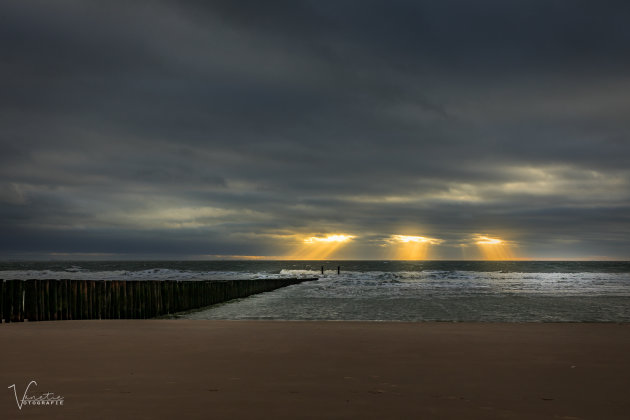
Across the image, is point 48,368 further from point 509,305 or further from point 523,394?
point 509,305

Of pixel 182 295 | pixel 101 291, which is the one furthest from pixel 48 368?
pixel 182 295

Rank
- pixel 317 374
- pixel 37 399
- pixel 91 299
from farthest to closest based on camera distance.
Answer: pixel 91 299, pixel 317 374, pixel 37 399

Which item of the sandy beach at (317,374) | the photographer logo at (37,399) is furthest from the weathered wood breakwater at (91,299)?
the photographer logo at (37,399)

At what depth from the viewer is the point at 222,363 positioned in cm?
701

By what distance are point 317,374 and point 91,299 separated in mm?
12816

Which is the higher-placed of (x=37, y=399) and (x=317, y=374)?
(x=37, y=399)

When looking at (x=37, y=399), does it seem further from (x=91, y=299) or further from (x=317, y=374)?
(x=91, y=299)

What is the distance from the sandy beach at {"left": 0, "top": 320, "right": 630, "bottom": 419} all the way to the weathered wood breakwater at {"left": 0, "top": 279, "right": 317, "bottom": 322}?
456 cm

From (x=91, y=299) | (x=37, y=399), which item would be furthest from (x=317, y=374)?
(x=91, y=299)

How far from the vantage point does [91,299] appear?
1625 cm

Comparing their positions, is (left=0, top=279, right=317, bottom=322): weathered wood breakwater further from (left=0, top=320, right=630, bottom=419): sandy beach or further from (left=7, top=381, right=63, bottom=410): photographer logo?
(left=7, top=381, right=63, bottom=410): photographer logo

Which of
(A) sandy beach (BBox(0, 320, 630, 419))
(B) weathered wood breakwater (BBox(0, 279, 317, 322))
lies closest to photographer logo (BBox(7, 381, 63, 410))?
(A) sandy beach (BBox(0, 320, 630, 419))

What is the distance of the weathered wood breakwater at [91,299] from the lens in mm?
14391

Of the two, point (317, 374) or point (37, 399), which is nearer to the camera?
point (37, 399)
